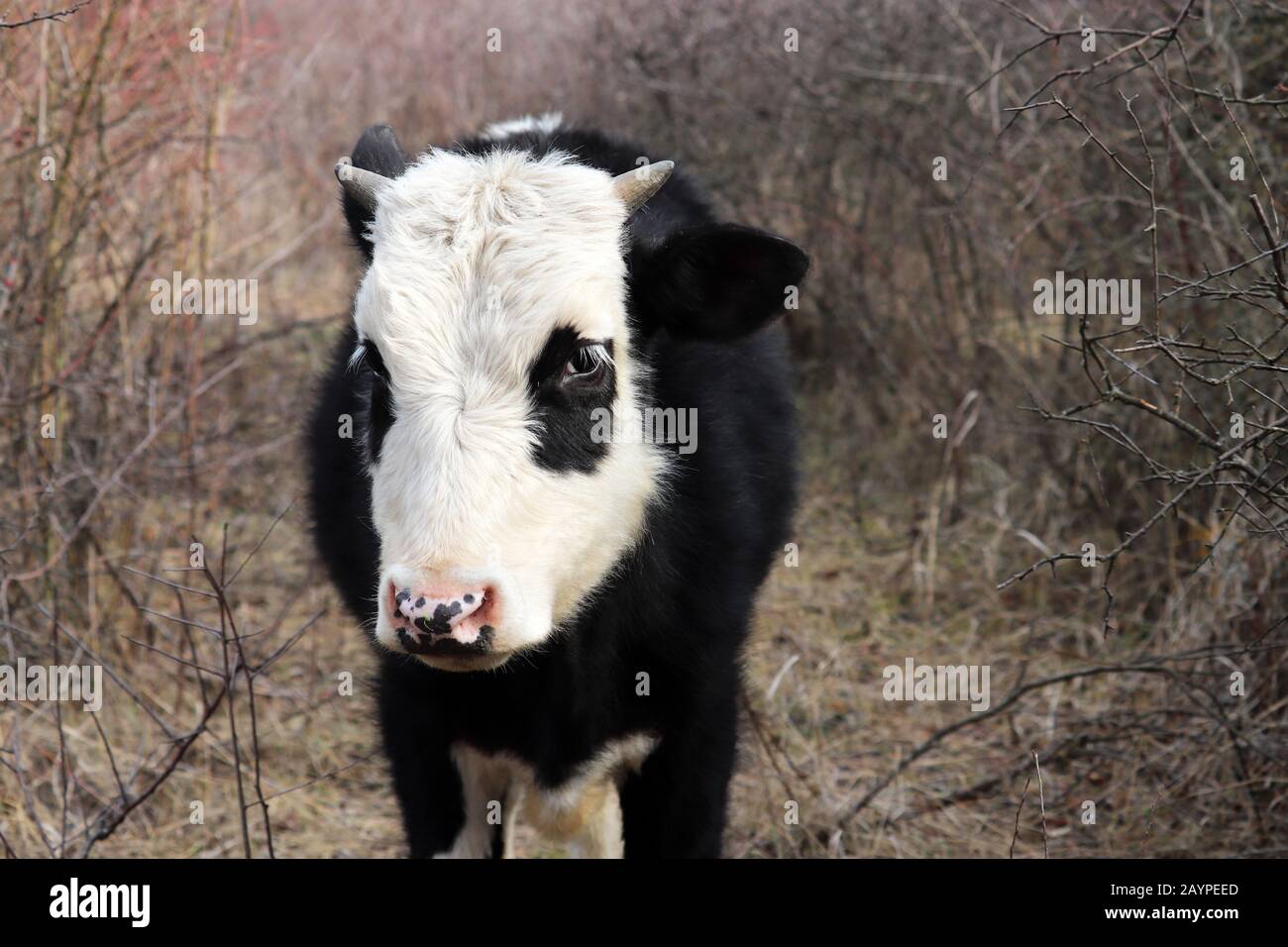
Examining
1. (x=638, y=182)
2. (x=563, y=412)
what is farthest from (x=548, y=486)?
(x=638, y=182)

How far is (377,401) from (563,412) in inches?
19.2

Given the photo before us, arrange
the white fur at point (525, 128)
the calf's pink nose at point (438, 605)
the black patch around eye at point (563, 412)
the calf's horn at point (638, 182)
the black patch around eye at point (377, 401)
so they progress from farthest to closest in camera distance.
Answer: the white fur at point (525, 128), the calf's horn at point (638, 182), the black patch around eye at point (377, 401), the black patch around eye at point (563, 412), the calf's pink nose at point (438, 605)

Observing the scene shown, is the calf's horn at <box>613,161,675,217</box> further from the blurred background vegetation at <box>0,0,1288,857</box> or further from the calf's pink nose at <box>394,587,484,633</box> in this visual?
the calf's pink nose at <box>394,587,484,633</box>

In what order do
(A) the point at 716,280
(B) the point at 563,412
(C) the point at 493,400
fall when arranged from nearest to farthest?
1. (C) the point at 493,400
2. (B) the point at 563,412
3. (A) the point at 716,280

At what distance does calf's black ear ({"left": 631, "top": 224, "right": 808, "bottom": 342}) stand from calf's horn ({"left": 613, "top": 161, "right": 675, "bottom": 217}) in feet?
0.53

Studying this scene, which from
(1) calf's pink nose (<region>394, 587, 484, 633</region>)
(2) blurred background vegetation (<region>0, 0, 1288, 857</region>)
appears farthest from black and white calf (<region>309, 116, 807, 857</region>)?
(2) blurred background vegetation (<region>0, 0, 1288, 857</region>)

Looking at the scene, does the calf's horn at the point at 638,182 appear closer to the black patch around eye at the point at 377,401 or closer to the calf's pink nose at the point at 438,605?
the black patch around eye at the point at 377,401

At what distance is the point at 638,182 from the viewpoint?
3590 mm

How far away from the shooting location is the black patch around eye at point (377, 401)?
11.0 ft

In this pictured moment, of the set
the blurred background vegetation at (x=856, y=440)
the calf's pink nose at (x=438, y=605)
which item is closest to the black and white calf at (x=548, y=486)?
the calf's pink nose at (x=438, y=605)

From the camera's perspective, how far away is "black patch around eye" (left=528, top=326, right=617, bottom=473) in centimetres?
322

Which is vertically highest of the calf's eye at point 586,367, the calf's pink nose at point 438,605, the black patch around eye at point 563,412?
the calf's eye at point 586,367

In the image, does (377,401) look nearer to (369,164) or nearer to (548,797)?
(369,164)
